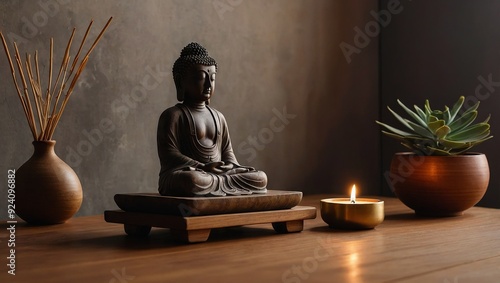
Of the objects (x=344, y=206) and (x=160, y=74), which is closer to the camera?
(x=344, y=206)

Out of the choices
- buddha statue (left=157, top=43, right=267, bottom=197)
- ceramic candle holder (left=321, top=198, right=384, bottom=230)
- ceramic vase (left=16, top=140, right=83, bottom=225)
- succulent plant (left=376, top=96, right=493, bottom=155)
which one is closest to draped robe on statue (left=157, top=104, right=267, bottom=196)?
buddha statue (left=157, top=43, right=267, bottom=197)

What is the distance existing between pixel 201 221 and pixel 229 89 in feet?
3.27

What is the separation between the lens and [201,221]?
46.2 inches

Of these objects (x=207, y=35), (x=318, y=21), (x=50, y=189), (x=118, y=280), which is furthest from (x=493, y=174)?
(x=118, y=280)

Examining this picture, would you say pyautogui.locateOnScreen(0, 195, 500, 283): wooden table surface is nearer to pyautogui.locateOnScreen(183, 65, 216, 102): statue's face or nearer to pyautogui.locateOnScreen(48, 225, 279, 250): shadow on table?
pyautogui.locateOnScreen(48, 225, 279, 250): shadow on table

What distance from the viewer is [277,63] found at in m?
Result: 2.27

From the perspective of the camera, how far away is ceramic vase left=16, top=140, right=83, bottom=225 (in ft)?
4.75

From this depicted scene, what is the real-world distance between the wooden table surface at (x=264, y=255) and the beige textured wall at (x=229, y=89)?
370mm

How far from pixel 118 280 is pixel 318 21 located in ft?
5.58

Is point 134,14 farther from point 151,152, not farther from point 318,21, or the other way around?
point 318,21

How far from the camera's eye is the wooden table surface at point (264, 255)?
904mm

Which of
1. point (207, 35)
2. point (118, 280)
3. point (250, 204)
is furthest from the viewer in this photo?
point (207, 35)

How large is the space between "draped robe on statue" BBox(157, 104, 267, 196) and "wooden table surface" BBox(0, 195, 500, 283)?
0.31 feet

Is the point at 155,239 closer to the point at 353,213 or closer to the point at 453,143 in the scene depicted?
the point at 353,213
